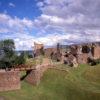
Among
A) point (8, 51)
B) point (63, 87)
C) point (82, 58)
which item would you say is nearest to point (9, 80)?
point (63, 87)

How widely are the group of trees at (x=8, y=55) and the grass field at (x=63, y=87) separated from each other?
16.0 meters

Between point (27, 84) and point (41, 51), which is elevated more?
point (41, 51)

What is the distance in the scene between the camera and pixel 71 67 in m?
67.6

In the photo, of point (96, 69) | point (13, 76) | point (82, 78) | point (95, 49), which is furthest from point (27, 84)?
point (95, 49)

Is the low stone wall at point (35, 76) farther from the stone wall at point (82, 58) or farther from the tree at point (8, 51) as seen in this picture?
the stone wall at point (82, 58)

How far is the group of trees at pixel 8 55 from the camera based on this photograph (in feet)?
236

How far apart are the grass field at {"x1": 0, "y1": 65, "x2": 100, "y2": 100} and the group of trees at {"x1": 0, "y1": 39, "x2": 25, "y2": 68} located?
16019 mm

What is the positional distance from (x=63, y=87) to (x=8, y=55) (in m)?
25.8

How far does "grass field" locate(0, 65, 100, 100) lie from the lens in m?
50.3

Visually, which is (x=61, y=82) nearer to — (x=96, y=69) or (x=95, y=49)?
(x=96, y=69)

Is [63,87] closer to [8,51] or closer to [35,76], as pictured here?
[35,76]

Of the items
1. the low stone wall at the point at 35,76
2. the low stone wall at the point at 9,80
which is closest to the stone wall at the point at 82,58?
the low stone wall at the point at 35,76

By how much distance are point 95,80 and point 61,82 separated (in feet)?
28.8

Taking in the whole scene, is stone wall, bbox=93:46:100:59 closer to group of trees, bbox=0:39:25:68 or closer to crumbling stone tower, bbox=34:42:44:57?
crumbling stone tower, bbox=34:42:44:57
